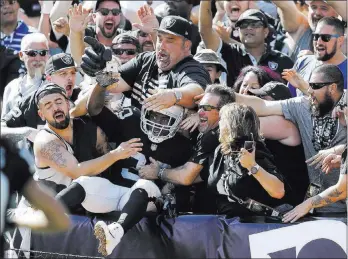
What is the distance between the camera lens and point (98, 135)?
816 centimetres

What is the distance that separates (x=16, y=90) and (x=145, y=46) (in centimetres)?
142

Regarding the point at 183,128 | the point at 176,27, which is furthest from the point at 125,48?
the point at 183,128

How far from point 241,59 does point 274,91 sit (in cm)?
153

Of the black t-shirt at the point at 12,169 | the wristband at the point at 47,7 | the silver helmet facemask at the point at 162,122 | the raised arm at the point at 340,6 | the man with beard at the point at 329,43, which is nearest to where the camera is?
the black t-shirt at the point at 12,169

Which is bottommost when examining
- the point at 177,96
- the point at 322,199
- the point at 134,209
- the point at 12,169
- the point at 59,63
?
the point at 134,209

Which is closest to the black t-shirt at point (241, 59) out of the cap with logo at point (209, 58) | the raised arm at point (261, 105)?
the cap with logo at point (209, 58)

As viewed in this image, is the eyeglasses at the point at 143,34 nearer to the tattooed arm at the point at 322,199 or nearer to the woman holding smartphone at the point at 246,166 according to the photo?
the woman holding smartphone at the point at 246,166

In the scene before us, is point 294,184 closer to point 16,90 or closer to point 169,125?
point 169,125

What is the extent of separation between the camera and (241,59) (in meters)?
9.50

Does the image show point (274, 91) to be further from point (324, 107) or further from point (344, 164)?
point (344, 164)

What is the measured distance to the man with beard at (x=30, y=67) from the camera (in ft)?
31.0

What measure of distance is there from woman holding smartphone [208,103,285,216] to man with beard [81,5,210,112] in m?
0.58

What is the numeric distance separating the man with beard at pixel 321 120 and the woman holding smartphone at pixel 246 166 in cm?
43

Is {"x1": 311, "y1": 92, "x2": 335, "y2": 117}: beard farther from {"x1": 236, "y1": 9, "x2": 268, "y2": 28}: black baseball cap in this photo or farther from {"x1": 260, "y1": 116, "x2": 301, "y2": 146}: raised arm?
{"x1": 236, "y1": 9, "x2": 268, "y2": 28}: black baseball cap
